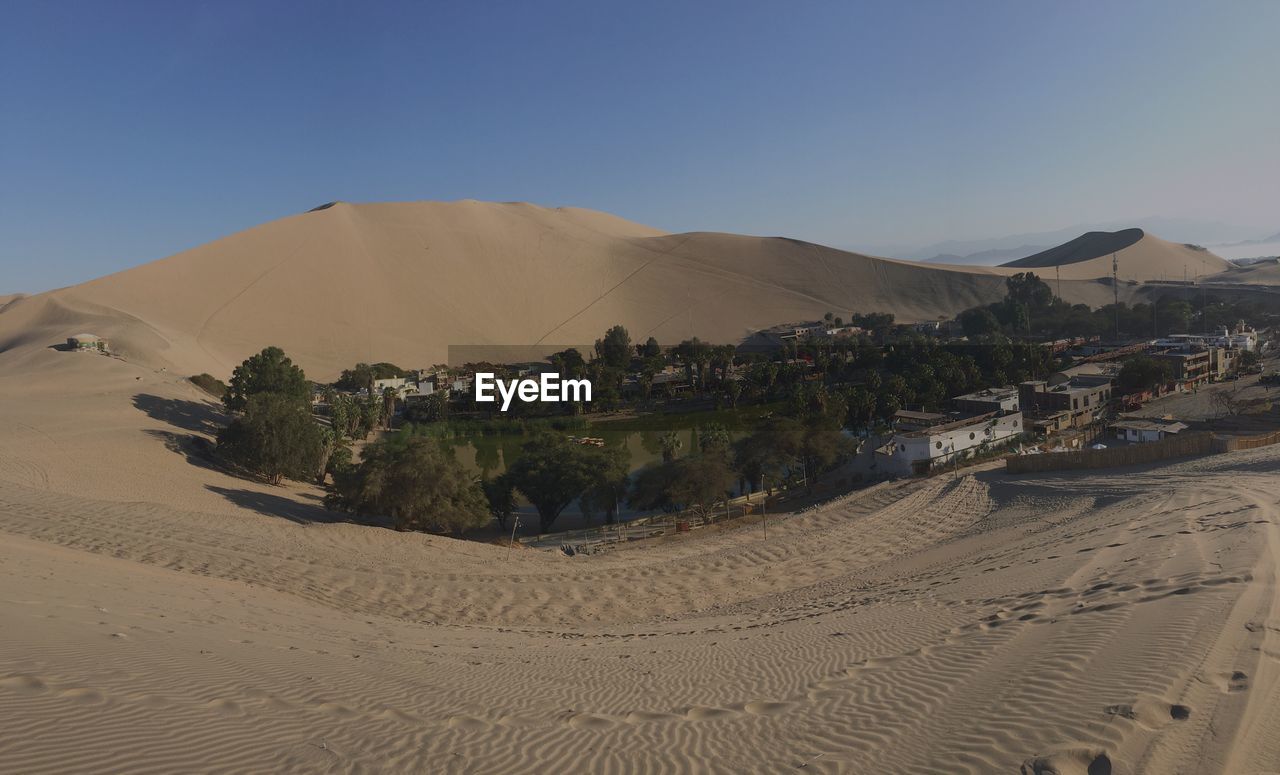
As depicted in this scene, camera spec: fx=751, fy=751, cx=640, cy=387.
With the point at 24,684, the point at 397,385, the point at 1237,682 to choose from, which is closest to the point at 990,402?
the point at 1237,682

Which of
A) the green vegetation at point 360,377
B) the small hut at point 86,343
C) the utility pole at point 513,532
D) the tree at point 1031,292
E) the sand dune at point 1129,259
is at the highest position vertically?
the sand dune at point 1129,259

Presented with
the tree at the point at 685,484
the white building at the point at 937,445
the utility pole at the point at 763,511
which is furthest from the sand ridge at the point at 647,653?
the white building at the point at 937,445

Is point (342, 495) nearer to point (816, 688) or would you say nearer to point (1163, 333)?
point (816, 688)

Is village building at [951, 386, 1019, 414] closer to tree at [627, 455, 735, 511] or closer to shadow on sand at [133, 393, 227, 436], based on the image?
tree at [627, 455, 735, 511]

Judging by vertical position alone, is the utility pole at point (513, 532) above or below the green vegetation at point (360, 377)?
below

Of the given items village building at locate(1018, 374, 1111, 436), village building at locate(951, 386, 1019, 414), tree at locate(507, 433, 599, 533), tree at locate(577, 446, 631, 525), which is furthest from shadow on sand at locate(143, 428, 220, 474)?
village building at locate(1018, 374, 1111, 436)

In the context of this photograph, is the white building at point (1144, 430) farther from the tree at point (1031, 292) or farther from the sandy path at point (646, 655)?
the tree at point (1031, 292)
